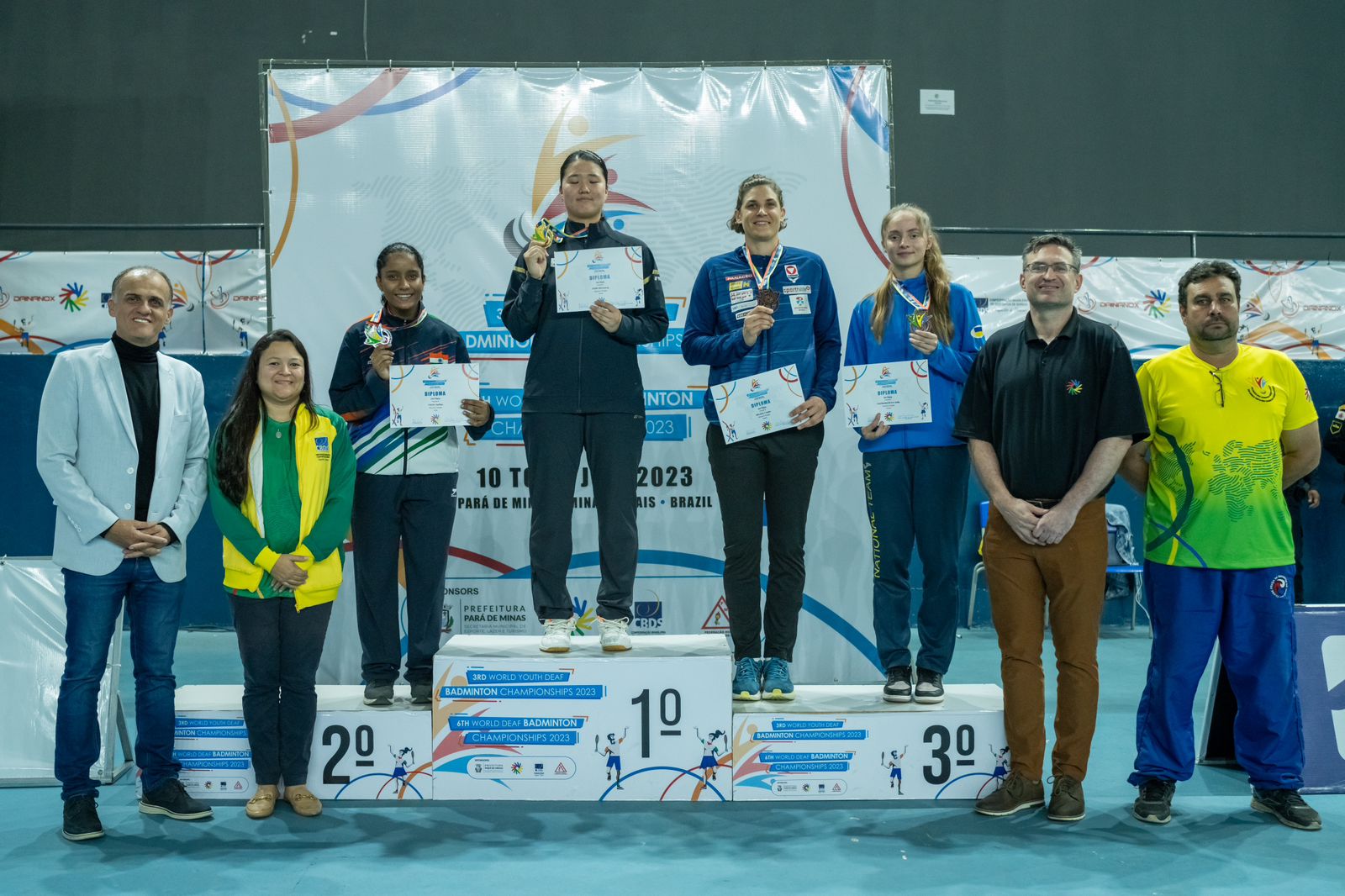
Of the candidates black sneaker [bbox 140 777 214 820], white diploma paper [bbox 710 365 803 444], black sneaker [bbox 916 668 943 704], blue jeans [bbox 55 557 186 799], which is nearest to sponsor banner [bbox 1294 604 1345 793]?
black sneaker [bbox 916 668 943 704]

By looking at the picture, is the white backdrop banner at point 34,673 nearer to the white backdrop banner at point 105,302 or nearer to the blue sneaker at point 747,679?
the blue sneaker at point 747,679

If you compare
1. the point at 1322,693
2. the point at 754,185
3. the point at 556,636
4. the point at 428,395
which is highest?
the point at 754,185

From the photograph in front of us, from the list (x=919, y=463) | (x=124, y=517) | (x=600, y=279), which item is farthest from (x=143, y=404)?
(x=919, y=463)

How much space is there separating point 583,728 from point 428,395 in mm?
1216

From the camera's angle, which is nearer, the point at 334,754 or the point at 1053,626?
the point at 1053,626

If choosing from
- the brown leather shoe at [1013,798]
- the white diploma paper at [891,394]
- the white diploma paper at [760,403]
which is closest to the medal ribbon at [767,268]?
the white diploma paper at [760,403]

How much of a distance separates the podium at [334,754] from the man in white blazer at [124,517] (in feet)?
0.42

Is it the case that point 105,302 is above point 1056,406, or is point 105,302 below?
above

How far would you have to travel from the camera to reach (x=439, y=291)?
462cm

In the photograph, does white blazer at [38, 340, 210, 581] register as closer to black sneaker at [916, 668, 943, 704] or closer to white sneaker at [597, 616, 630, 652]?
white sneaker at [597, 616, 630, 652]

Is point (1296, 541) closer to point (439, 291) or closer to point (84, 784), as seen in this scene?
point (439, 291)

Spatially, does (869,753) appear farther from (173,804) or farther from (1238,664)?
(173,804)

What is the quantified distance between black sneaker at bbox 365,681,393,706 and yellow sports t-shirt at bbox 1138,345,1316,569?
8.27 feet

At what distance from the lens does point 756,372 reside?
11.4 feet
